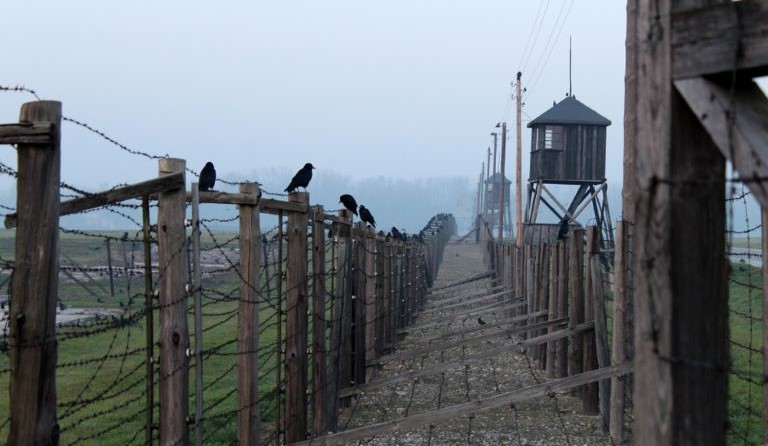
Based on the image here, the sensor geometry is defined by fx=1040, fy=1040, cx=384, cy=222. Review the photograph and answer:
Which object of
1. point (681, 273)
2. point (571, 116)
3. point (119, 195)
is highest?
point (571, 116)

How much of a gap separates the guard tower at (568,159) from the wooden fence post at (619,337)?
33.7 m

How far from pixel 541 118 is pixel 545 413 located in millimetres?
33723

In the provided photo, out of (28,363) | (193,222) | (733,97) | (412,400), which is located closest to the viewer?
(733,97)

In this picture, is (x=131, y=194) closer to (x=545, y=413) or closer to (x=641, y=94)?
(x=641, y=94)

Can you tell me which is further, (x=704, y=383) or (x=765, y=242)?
(x=765, y=242)

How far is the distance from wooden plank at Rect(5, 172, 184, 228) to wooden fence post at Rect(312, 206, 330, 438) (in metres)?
3.90

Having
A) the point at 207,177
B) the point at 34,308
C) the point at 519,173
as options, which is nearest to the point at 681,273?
the point at 34,308


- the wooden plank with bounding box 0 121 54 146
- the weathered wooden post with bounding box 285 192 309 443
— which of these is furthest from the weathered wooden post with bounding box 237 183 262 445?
the wooden plank with bounding box 0 121 54 146

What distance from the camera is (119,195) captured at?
5.53 meters

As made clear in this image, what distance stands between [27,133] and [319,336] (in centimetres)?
629

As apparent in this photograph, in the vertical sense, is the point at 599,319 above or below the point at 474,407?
above

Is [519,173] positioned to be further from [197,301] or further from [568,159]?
[197,301]

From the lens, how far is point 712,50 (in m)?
3.17

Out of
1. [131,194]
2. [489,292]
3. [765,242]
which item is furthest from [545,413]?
[489,292]
